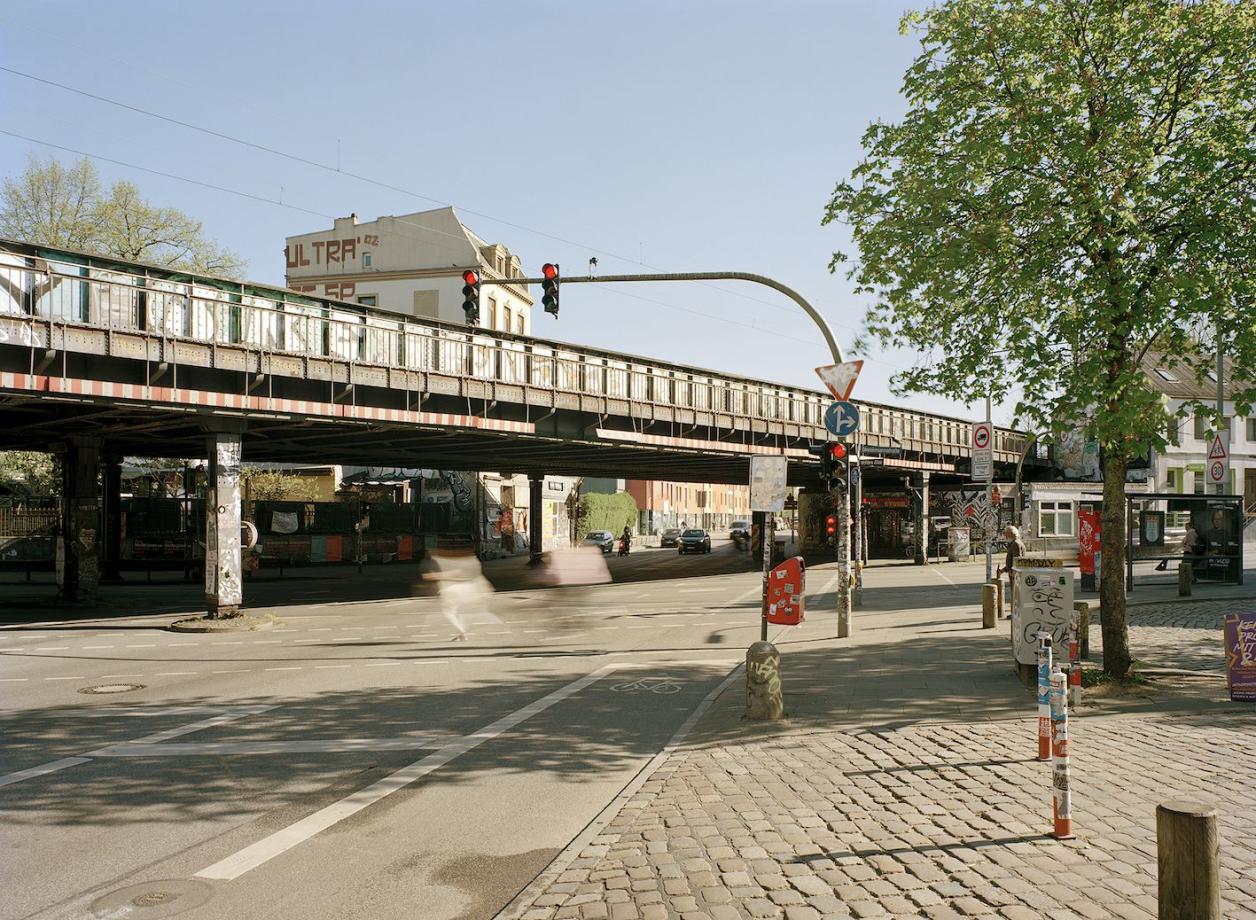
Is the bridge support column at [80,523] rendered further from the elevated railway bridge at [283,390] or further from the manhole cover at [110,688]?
the manhole cover at [110,688]

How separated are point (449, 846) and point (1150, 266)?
930cm

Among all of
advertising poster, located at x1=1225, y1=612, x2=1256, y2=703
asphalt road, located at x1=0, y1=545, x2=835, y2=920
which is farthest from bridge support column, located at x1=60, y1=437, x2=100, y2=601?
advertising poster, located at x1=1225, y1=612, x2=1256, y2=703

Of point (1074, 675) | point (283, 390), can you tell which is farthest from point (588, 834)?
point (283, 390)

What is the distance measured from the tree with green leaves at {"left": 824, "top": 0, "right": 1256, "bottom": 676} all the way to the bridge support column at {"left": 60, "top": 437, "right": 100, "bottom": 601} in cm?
2309

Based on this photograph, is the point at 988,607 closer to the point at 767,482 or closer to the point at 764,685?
the point at 767,482

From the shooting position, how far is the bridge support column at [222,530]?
20672 mm

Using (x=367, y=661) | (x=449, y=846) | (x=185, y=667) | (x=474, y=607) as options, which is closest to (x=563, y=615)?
(x=474, y=607)

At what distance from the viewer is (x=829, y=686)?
11.7 meters

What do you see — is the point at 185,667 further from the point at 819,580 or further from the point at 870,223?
the point at 819,580

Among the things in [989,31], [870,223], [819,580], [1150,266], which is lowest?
[819,580]

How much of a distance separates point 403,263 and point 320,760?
5626 cm

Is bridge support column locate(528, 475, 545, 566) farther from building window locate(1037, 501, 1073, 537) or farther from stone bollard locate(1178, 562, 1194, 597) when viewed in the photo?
stone bollard locate(1178, 562, 1194, 597)

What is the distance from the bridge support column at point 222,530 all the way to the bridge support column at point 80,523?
7798 millimetres

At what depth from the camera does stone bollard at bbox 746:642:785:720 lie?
9.58 m
